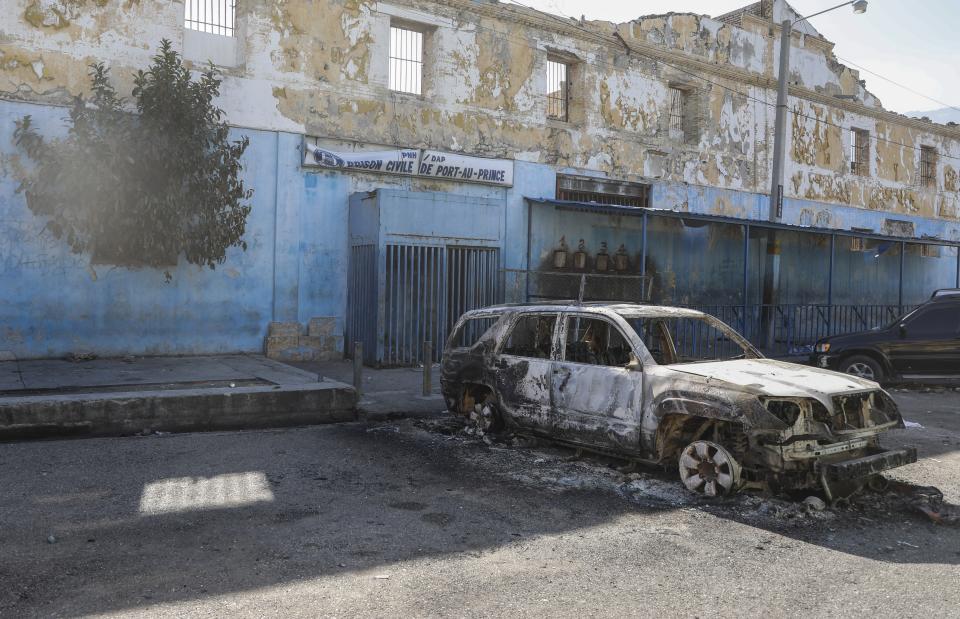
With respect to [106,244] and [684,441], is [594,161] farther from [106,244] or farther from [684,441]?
[684,441]

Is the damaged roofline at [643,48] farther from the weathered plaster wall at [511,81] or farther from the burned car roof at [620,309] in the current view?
the burned car roof at [620,309]

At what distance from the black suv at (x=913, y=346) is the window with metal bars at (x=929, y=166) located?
1576 cm

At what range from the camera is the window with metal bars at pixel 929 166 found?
2608cm

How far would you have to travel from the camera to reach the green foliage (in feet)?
37.0

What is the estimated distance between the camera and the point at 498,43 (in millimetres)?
15914

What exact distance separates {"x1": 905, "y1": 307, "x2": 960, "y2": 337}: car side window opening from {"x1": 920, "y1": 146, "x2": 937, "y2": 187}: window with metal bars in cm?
1636

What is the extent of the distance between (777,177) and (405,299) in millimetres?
8902

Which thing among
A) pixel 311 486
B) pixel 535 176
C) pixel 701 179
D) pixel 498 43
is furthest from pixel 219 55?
pixel 701 179

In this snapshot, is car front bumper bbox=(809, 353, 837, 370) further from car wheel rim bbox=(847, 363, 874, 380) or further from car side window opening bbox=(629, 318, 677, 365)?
car side window opening bbox=(629, 318, 677, 365)

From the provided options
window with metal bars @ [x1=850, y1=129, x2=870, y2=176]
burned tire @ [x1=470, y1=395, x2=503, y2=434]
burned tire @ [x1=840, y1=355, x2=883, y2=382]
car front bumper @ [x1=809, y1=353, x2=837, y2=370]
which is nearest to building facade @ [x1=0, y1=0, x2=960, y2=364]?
window with metal bars @ [x1=850, y1=129, x2=870, y2=176]

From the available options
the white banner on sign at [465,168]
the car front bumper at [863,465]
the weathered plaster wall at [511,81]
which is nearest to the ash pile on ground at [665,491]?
the car front bumper at [863,465]

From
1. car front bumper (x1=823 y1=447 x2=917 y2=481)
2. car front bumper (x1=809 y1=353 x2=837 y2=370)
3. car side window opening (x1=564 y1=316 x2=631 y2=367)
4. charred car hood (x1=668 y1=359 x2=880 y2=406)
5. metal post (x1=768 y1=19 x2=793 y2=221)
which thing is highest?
metal post (x1=768 y1=19 x2=793 y2=221)

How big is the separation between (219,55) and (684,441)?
10622 millimetres

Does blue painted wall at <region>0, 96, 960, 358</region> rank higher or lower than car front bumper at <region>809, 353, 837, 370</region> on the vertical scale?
higher
